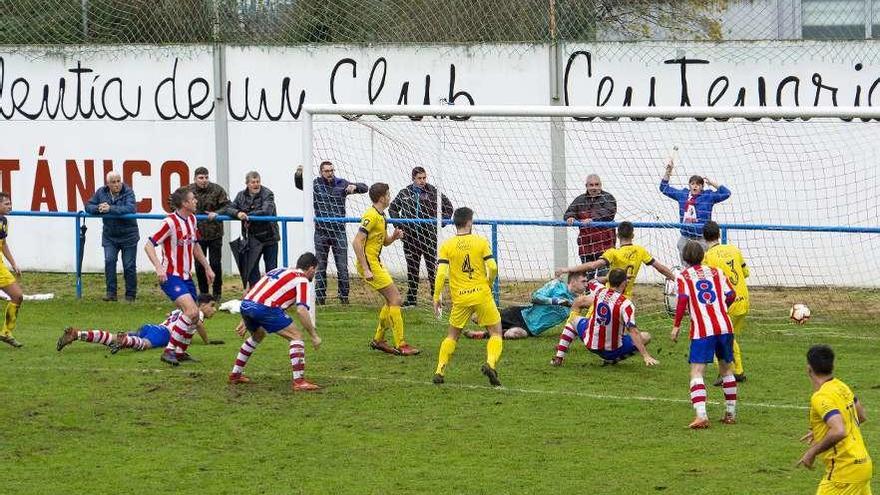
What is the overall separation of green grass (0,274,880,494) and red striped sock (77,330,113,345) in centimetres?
20

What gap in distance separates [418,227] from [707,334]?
762 cm

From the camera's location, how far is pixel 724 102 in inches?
770

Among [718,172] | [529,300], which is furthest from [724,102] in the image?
[529,300]

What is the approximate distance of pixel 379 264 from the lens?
15.0m

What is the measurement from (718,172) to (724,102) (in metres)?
0.99

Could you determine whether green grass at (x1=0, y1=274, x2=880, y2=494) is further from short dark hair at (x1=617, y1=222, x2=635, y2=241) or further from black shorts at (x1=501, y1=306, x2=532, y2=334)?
short dark hair at (x1=617, y1=222, x2=635, y2=241)

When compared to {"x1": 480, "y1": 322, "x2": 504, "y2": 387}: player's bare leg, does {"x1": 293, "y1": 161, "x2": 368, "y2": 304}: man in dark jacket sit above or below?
above

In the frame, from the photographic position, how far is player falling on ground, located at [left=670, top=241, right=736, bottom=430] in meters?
11.2

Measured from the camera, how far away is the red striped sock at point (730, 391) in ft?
37.0

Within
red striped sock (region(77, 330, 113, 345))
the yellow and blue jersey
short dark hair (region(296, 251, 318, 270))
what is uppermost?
short dark hair (region(296, 251, 318, 270))

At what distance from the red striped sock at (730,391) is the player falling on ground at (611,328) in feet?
7.75

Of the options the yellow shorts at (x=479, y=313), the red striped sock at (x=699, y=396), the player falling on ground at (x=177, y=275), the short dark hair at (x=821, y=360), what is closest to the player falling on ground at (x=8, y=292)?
the player falling on ground at (x=177, y=275)

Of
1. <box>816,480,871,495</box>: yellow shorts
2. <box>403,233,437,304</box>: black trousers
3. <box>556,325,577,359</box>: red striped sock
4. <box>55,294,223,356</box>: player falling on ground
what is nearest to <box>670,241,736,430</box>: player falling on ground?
<box>556,325,577,359</box>: red striped sock

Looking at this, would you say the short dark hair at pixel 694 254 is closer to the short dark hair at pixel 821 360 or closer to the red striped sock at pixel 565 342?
the red striped sock at pixel 565 342
